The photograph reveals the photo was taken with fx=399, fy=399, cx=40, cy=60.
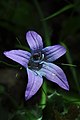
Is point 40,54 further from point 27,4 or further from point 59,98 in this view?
point 27,4

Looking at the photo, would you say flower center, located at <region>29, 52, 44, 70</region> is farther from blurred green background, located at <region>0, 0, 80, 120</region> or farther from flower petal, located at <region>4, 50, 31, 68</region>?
blurred green background, located at <region>0, 0, 80, 120</region>

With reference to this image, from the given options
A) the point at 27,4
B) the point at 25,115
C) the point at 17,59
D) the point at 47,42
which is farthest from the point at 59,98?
the point at 27,4

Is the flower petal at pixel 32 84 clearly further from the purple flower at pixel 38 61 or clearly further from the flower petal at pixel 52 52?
the flower petal at pixel 52 52

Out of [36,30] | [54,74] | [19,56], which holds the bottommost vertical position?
[36,30]

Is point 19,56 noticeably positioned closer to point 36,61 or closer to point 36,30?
point 36,61

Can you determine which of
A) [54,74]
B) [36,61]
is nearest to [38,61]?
[36,61]

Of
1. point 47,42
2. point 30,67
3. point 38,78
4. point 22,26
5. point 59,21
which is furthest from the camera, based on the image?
point 59,21

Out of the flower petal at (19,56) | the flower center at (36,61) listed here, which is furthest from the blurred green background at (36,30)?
the flower petal at (19,56)

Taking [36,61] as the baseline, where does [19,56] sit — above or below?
above
